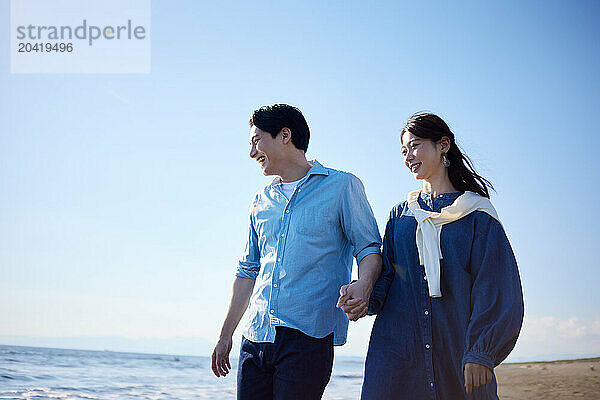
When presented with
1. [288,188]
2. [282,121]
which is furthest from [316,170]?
[282,121]

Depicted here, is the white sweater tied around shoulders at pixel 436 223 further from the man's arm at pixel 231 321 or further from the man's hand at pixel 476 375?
the man's arm at pixel 231 321

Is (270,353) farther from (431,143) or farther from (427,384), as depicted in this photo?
(431,143)

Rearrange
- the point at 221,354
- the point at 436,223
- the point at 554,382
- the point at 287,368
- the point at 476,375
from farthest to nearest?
1. the point at 554,382
2. the point at 221,354
3. the point at 436,223
4. the point at 287,368
5. the point at 476,375

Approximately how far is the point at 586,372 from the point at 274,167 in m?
8.53

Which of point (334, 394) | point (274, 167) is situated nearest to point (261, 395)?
point (274, 167)

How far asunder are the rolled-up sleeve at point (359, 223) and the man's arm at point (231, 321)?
0.55 meters

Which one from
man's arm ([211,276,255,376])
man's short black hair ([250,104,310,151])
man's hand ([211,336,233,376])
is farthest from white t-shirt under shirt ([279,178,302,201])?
man's hand ([211,336,233,376])

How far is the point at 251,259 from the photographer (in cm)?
300

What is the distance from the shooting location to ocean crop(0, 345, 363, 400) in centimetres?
962

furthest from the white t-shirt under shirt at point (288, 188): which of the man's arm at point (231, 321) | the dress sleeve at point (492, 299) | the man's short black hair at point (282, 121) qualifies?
the dress sleeve at point (492, 299)

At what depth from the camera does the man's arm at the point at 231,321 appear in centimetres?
285

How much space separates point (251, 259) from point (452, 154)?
986 millimetres

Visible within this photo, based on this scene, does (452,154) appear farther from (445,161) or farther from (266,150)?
(266,150)

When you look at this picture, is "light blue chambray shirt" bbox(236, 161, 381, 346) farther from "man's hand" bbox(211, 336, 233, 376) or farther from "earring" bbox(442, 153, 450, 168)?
"earring" bbox(442, 153, 450, 168)
